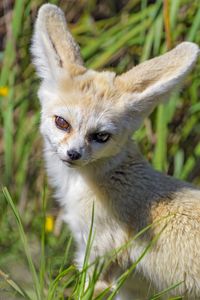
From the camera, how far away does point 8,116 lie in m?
6.20

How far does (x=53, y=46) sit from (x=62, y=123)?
19.0 inches

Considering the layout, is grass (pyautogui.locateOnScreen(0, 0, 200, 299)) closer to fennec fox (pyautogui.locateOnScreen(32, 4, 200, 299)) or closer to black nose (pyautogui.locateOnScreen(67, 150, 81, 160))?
fennec fox (pyautogui.locateOnScreen(32, 4, 200, 299))

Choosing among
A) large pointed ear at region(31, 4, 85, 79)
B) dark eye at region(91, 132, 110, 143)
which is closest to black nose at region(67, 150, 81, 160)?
dark eye at region(91, 132, 110, 143)

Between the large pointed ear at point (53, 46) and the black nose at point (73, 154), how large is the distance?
1.84 feet

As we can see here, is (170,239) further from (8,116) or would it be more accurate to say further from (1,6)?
(1,6)

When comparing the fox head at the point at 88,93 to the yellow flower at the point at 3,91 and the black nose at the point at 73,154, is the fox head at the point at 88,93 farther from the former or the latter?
the yellow flower at the point at 3,91

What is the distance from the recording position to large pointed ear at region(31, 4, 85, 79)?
174 inches

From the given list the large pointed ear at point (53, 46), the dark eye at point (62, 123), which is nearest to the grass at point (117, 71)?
the large pointed ear at point (53, 46)

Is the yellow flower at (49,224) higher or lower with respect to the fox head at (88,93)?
lower

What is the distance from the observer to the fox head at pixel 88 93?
13.6ft

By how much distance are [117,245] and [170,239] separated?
0.28 m

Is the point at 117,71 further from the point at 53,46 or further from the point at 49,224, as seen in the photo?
the point at 53,46

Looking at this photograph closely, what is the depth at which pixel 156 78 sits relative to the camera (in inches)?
169

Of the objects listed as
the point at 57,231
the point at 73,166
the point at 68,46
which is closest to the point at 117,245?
the point at 73,166
